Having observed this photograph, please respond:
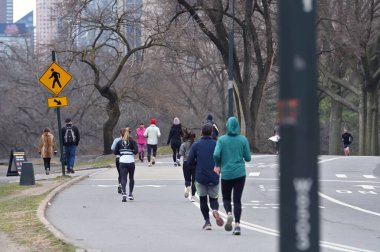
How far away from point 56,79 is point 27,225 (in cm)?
973

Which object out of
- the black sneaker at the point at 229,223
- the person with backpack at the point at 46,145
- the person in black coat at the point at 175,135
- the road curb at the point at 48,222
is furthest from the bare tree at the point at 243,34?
the black sneaker at the point at 229,223

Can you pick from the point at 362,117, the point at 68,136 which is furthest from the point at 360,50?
the point at 68,136

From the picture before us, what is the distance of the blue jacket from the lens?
13016mm

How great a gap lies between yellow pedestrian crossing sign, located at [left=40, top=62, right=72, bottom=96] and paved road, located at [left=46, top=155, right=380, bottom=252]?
9.00 ft

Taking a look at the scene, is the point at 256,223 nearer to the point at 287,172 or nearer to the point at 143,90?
the point at 287,172

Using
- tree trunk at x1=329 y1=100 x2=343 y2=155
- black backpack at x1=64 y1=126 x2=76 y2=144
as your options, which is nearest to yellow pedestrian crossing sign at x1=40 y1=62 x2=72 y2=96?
black backpack at x1=64 y1=126 x2=76 y2=144

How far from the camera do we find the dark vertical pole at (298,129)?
2.78 metres

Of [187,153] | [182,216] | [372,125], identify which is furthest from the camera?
[372,125]

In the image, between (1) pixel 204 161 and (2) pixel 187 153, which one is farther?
(2) pixel 187 153

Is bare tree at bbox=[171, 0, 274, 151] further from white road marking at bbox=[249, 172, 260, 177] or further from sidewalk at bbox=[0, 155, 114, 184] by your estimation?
white road marking at bbox=[249, 172, 260, 177]

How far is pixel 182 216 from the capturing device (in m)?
15.5

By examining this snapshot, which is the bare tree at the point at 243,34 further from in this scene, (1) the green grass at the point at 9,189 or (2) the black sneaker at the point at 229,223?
(2) the black sneaker at the point at 229,223

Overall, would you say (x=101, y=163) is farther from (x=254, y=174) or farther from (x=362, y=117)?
(x=362, y=117)

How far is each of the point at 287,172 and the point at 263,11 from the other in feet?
141
